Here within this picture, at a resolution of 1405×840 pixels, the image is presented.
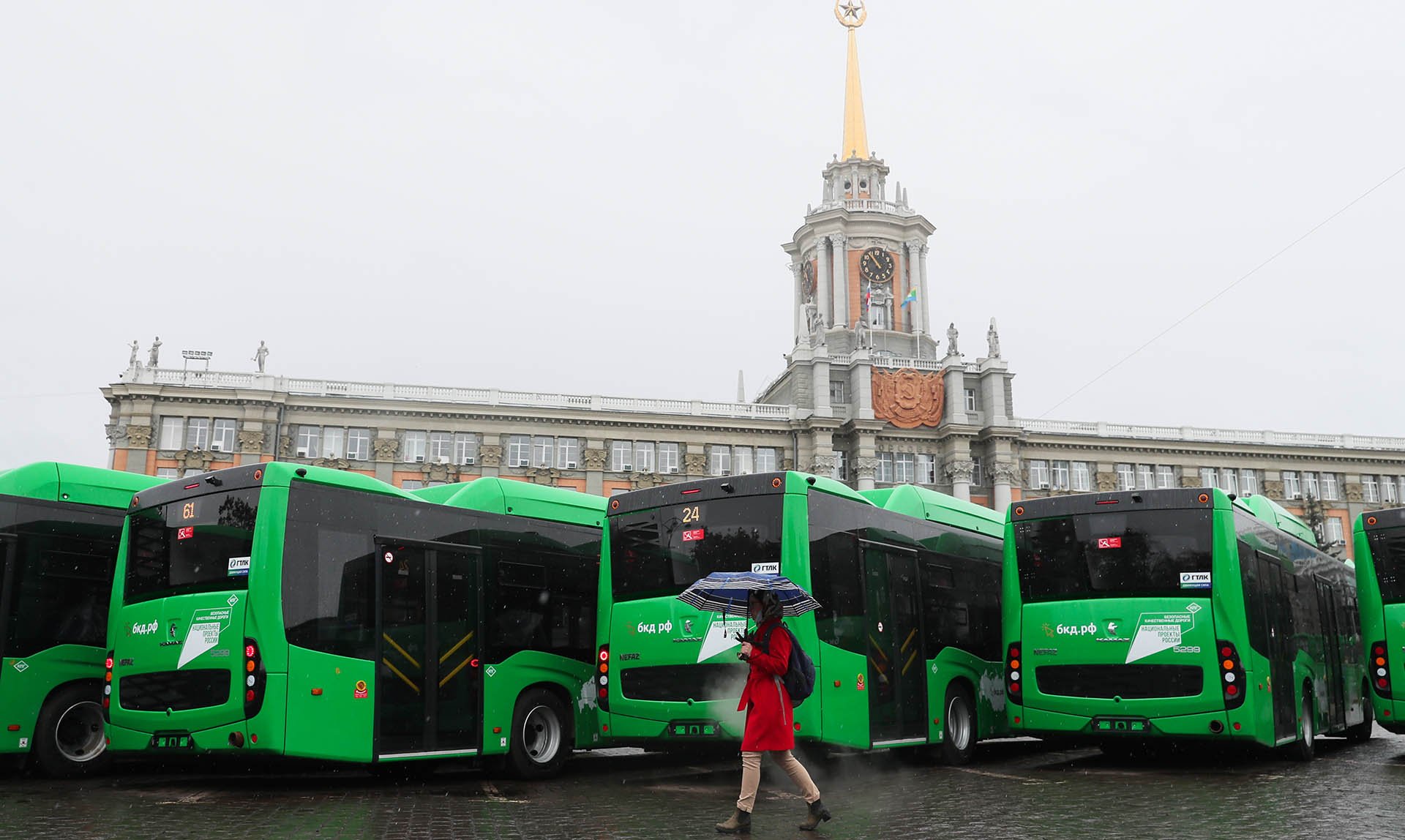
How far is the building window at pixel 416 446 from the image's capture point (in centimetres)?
6481

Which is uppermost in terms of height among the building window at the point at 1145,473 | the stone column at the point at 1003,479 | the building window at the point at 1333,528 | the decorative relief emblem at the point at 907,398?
the decorative relief emblem at the point at 907,398

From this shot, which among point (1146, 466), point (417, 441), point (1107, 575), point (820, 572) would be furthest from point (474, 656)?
point (1146, 466)

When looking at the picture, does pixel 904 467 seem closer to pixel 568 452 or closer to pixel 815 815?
pixel 568 452

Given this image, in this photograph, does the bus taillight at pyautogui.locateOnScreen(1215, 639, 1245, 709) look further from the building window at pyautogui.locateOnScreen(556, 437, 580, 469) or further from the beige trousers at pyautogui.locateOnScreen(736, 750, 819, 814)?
the building window at pyautogui.locateOnScreen(556, 437, 580, 469)

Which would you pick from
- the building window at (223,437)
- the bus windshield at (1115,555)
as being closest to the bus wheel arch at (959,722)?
the bus windshield at (1115,555)

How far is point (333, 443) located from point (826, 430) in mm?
27863

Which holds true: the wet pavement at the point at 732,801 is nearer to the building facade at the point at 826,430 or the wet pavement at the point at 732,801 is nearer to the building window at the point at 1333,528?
the building facade at the point at 826,430

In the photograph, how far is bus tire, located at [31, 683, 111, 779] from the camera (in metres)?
13.3

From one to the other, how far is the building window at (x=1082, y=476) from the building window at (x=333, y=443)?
43496mm

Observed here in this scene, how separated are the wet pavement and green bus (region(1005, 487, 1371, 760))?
0.67 m

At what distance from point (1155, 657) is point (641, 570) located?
6160 mm

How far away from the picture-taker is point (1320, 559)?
63.2ft

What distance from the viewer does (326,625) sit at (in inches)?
473

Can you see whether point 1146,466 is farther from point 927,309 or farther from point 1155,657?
point 1155,657
